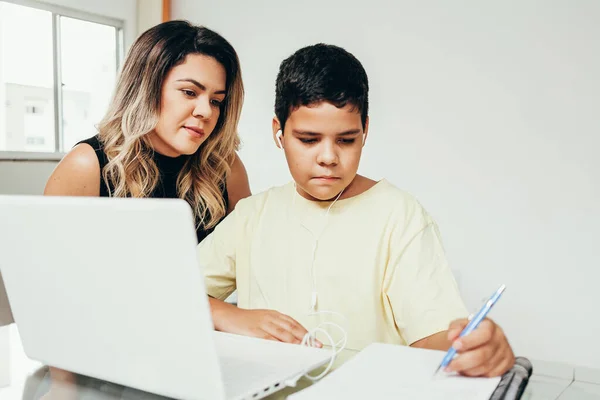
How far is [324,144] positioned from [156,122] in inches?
29.6

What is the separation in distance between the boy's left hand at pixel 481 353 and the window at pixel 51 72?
3.07 m

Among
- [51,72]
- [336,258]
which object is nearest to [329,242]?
[336,258]

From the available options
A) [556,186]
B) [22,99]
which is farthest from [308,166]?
[22,99]

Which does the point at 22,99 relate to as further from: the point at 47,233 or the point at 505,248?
the point at 47,233

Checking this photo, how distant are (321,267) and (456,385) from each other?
0.54m

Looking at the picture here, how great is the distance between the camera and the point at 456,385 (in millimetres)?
589

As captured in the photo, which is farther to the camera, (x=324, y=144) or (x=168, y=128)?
(x=168, y=128)

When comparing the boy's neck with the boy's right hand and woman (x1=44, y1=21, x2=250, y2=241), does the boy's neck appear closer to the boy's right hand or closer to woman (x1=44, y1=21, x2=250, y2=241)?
the boy's right hand

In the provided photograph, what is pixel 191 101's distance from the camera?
5.18 feet

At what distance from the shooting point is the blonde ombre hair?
161 centimetres

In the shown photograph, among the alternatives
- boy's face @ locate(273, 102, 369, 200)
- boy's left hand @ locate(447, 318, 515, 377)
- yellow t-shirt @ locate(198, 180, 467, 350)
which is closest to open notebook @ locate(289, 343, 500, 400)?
boy's left hand @ locate(447, 318, 515, 377)

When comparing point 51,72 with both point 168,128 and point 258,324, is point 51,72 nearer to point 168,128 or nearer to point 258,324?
point 168,128

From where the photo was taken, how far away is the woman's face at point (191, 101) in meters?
1.58

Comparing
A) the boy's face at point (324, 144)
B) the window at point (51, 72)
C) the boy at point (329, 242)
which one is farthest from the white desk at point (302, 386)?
the window at point (51, 72)
